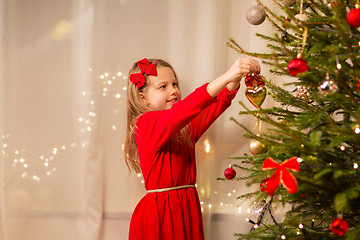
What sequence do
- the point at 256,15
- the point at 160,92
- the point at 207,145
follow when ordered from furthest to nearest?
the point at 207,145 < the point at 160,92 < the point at 256,15

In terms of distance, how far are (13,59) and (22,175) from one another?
1.78ft

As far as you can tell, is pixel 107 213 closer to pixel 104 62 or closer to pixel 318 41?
pixel 104 62

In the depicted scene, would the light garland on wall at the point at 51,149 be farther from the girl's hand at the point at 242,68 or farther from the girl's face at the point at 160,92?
the girl's hand at the point at 242,68

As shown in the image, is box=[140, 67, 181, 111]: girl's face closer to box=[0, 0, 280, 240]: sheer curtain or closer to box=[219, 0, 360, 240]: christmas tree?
box=[0, 0, 280, 240]: sheer curtain

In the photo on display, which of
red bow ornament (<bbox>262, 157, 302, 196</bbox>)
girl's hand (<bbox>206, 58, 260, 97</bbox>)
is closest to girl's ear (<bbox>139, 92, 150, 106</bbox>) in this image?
girl's hand (<bbox>206, 58, 260, 97</bbox>)

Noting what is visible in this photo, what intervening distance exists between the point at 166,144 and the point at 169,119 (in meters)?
0.19

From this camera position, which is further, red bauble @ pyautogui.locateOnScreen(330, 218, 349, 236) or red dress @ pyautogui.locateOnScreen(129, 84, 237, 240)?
red dress @ pyautogui.locateOnScreen(129, 84, 237, 240)

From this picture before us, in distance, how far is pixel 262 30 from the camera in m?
1.77

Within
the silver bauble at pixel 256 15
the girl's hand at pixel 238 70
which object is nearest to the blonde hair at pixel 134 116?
the girl's hand at pixel 238 70

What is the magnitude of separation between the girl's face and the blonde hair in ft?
0.07

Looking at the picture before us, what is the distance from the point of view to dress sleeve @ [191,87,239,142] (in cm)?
155

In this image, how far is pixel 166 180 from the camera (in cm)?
152

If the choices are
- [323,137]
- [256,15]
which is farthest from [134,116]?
[323,137]

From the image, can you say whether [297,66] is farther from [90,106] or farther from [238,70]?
[90,106]
